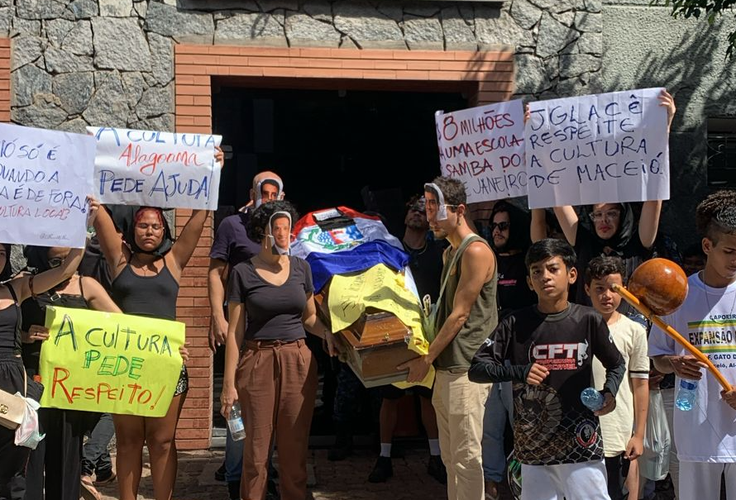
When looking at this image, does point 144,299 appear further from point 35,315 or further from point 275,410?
point 275,410

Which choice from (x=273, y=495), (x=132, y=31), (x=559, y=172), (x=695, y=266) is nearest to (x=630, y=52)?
(x=695, y=266)

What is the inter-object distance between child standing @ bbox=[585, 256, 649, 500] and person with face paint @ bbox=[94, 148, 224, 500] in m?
2.42

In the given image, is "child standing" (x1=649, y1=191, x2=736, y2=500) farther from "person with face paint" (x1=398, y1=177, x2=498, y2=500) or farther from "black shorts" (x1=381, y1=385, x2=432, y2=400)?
"black shorts" (x1=381, y1=385, x2=432, y2=400)

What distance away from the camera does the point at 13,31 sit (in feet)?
24.3

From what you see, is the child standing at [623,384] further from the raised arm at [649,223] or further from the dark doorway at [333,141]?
the dark doorway at [333,141]

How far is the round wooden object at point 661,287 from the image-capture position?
163 inches

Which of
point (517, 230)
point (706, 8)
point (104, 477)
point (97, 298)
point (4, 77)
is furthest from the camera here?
point (4, 77)

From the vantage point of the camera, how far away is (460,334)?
17.2 feet

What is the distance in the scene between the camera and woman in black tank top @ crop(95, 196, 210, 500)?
5.45m

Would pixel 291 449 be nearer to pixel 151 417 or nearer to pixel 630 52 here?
pixel 151 417

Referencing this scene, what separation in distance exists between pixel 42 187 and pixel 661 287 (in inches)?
128

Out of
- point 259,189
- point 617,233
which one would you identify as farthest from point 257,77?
point 617,233

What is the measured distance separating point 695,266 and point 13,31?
552cm

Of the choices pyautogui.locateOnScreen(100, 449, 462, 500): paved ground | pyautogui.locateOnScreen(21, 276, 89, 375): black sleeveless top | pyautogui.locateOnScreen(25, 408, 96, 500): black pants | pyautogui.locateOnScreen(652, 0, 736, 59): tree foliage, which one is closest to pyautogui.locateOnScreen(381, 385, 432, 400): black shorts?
pyautogui.locateOnScreen(100, 449, 462, 500): paved ground
